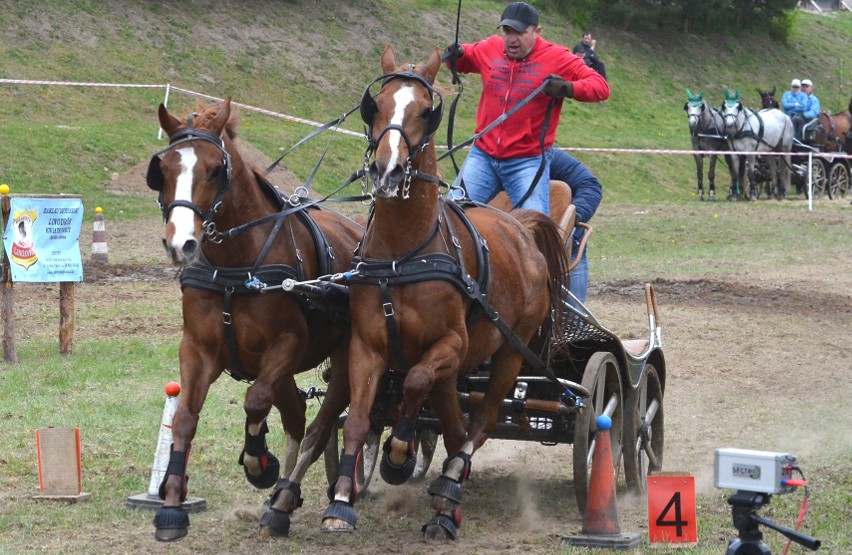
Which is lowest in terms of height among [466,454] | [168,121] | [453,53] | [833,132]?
Answer: [833,132]

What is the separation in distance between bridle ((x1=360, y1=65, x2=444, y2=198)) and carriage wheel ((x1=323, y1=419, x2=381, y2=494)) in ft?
5.94

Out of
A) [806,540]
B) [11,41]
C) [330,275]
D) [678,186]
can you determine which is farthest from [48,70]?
[806,540]

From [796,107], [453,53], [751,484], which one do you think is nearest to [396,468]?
[751,484]

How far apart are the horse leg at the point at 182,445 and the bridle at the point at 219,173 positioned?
1.98ft

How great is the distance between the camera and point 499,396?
6.62 m

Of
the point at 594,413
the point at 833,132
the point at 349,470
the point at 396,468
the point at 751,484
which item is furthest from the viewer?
the point at 833,132

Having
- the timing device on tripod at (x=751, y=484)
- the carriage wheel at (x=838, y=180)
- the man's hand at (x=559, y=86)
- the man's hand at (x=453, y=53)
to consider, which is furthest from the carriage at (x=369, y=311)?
the carriage wheel at (x=838, y=180)

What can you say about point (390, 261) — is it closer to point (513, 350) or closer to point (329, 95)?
point (513, 350)

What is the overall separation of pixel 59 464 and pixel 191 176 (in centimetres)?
200

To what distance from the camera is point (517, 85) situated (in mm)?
7660

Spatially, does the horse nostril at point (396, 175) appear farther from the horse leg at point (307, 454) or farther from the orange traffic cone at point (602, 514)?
the orange traffic cone at point (602, 514)

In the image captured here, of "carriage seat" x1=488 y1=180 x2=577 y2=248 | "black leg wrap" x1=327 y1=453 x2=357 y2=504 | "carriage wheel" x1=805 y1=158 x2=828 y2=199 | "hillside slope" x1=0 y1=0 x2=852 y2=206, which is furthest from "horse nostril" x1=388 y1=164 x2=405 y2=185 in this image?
"carriage wheel" x1=805 y1=158 x2=828 y2=199

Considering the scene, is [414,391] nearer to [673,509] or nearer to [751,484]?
[673,509]

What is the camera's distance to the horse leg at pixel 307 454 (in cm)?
620
